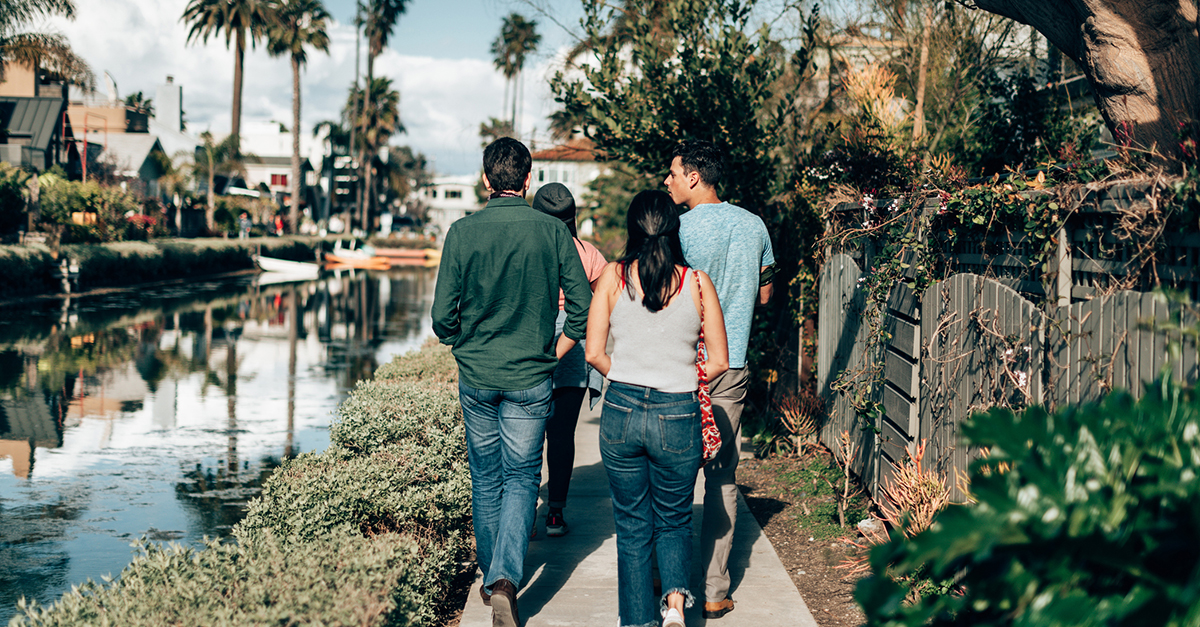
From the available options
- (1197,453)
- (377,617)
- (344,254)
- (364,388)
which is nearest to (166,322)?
(364,388)

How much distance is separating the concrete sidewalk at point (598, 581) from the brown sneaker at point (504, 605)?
226mm

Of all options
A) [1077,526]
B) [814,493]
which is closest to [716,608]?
[814,493]

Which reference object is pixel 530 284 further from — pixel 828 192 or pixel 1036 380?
pixel 828 192

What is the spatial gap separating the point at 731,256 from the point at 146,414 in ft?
25.0

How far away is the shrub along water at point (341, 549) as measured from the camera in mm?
3043

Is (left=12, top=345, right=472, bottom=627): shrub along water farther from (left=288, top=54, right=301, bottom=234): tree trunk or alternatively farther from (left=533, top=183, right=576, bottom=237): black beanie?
(left=288, top=54, right=301, bottom=234): tree trunk

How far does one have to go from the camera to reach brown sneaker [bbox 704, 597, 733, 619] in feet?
14.0

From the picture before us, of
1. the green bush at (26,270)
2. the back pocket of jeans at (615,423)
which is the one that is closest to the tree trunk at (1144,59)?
the back pocket of jeans at (615,423)

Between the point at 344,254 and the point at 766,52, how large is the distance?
129 feet

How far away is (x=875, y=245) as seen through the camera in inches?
244

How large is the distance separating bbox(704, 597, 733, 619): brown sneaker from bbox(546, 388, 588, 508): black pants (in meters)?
1.30

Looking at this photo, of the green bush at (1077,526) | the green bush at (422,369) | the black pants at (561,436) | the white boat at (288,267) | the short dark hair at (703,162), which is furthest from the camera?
the white boat at (288,267)

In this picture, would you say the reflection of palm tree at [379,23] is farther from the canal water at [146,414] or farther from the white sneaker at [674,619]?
the white sneaker at [674,619]

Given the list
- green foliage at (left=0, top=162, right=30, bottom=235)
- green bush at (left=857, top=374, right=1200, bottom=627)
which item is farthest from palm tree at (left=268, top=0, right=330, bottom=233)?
green bush at (left=857, top=374, right=1200, bottom=627)
